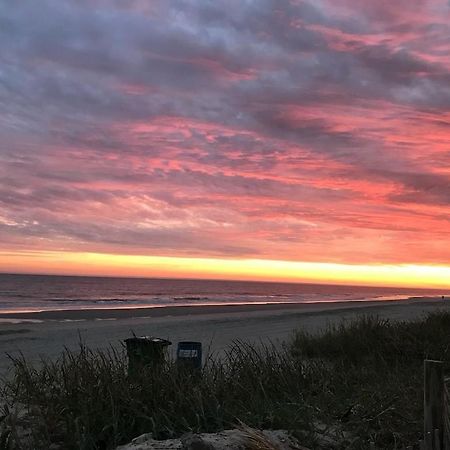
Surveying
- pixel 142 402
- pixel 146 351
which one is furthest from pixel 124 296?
pixel 142 402

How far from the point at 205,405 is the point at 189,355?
1.40 metres

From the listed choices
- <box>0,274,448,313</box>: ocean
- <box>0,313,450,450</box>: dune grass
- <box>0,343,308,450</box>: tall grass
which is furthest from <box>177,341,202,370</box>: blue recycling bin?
<box>0,274,448,313</box>: ocean

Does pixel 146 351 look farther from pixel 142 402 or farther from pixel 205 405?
pixel 205 405

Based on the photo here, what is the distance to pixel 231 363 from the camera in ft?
21.1

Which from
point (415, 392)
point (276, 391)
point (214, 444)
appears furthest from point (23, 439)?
point (415, 392)

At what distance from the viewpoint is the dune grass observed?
14.8 ft

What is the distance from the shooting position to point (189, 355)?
6305 millimetres

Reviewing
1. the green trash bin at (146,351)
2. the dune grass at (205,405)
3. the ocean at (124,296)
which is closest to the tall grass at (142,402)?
the dune grass at (205,405)

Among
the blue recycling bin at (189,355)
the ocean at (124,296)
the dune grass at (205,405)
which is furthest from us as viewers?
the ocean at (124,296)

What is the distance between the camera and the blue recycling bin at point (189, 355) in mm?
6211

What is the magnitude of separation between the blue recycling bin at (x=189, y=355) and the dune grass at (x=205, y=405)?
0.57 ft

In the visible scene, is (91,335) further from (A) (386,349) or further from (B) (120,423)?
(B) (120,423)

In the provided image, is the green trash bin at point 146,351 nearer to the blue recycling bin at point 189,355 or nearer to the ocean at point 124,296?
the blue recycling bin at point 189,355

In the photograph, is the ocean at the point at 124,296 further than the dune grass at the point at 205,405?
Yes
